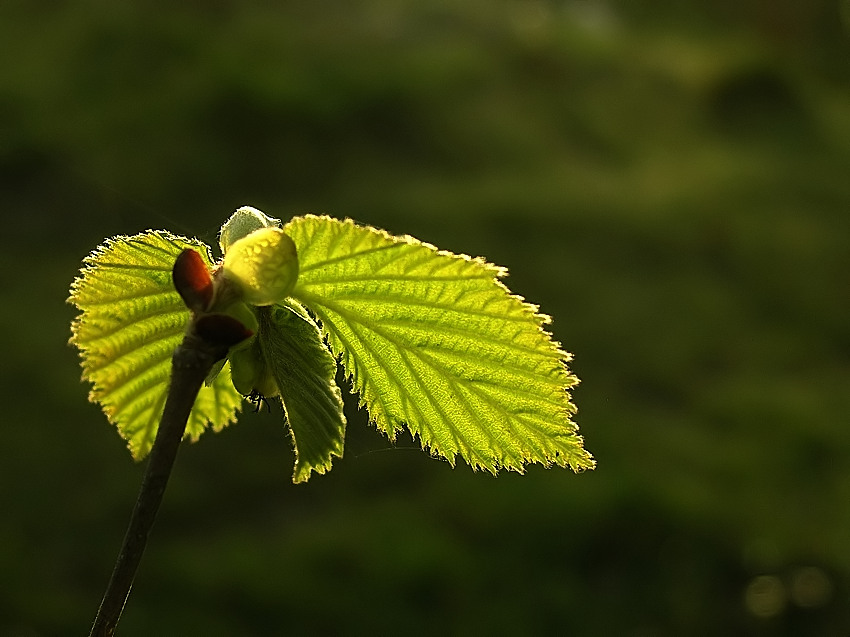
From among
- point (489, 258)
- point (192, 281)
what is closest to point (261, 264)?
point (192, 281)

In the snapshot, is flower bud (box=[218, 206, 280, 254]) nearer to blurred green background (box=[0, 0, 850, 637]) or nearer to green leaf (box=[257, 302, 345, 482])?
green leaf (box=[257, 302, 345, 482])

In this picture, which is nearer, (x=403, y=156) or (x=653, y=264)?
(x=653, y=264)

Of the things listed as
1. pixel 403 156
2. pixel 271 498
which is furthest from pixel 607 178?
pixel 271 498

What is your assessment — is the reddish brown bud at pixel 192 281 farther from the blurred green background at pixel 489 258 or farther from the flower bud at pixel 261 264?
the blurred green background at pixel 489 258

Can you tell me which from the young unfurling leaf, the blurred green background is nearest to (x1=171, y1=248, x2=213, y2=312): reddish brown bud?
the young unfurling leaf

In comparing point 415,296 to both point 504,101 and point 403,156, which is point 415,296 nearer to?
point 403,156

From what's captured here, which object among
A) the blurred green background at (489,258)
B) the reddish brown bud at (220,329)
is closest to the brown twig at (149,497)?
the reddish brown bud at (220,329)

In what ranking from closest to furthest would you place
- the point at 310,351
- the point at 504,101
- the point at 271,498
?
the point at 310,351
the point at 271,498
the point at 504,101

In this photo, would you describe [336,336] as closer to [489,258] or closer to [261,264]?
[261,264]
